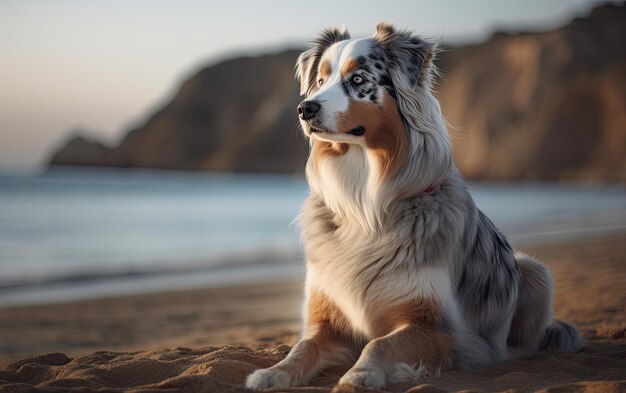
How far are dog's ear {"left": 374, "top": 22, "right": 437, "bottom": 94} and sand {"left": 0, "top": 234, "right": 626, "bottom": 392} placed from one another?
5.77ft

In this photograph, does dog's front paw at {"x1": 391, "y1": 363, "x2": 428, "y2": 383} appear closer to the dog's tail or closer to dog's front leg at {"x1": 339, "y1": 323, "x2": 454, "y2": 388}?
dog's front leg at {"x1": 339, "y1": 323, "x2": 454, "y2": 388}

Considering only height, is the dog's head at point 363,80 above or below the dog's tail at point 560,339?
above

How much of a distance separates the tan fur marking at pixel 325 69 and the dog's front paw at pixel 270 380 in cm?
184

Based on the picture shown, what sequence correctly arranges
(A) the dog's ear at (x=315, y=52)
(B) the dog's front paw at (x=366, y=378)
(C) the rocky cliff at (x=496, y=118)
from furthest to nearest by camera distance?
(C) the rocky cliff at (x=496, y=118) → (A) the dog's ear at (x=315, y=52) → (B) the dog's front paw at (x=366, y=378)

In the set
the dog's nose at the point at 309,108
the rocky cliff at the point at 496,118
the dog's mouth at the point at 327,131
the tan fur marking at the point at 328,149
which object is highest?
the dog's nose at the point at 309,108

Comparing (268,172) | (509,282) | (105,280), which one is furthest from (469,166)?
(509,282)

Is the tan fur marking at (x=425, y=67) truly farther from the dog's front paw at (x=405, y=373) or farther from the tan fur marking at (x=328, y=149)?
the dog's front paw at (x=405, y=373)

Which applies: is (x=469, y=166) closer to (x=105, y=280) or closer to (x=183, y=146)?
(x=105, y=280)

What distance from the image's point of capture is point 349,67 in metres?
4.39

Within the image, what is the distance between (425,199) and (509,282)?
921 mm

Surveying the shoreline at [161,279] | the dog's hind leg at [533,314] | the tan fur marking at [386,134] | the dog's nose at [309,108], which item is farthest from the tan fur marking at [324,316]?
the shoreline at [161,279]

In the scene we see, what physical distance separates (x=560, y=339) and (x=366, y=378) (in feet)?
6.95

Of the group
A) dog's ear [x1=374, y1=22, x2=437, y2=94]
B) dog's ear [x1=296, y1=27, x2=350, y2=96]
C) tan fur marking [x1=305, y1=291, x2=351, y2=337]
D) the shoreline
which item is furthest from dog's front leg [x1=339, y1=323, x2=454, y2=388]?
the shoreline

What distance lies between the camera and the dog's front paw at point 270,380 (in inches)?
149
